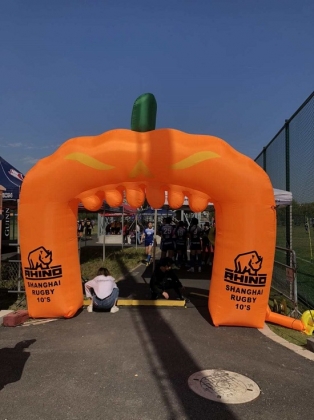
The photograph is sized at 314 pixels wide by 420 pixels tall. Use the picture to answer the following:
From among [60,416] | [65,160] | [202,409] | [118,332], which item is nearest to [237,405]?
[202,409]

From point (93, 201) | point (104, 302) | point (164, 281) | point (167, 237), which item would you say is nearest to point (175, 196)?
point (93, 201)

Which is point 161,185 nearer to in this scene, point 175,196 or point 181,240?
point 175,196

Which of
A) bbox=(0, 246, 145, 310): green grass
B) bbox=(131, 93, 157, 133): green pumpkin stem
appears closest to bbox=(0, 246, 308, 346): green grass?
bbox=(0, 246, 145, 310): green grass

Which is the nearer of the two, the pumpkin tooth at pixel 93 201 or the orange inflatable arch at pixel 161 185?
the orange inflatable arch at pixel 161 185

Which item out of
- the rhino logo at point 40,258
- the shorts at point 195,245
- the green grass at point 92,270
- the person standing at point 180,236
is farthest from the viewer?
the person standing at point 180,236

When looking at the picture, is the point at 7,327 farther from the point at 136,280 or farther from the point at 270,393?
the point at 136,280

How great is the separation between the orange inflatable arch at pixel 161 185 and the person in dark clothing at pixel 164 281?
1.47 m

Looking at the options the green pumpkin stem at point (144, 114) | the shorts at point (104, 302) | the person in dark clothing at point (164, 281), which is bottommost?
the shorts at point (104, 302)

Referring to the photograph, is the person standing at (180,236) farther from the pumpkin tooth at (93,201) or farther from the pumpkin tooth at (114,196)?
the pumpkin tooth at (93,201)

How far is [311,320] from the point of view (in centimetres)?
576

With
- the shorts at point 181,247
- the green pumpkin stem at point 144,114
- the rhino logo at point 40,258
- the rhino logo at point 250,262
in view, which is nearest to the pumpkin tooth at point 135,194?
the green pumpkin stem at point 144,114

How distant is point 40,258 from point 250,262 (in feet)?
11.2

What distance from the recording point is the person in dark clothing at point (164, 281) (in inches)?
286

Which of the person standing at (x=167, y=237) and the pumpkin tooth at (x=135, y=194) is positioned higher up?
the pumpkin tooth at (x=135, y=194)
